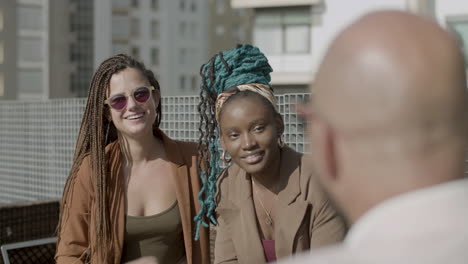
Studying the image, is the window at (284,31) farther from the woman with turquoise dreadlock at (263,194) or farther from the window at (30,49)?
the window at (30,49)

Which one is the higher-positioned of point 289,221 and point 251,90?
point 251,90

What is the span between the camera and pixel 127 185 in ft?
10.8

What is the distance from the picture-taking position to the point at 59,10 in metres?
61.5

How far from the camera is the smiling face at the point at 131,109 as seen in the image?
3.22 m

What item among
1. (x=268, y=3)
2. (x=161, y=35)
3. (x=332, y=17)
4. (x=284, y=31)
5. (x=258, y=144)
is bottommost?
(x=258, y=144)

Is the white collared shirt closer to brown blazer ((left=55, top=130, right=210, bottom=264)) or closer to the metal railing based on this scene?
brown blazer ((left=55, top=130, right=210, bottom=264))

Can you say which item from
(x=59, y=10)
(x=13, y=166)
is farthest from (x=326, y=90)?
(x=59, y=10)

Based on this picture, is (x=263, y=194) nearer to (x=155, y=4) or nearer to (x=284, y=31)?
(x=284, y=31)

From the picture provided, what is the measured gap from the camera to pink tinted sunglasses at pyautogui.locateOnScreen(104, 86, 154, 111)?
3256mm

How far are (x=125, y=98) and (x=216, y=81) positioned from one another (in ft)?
1.78

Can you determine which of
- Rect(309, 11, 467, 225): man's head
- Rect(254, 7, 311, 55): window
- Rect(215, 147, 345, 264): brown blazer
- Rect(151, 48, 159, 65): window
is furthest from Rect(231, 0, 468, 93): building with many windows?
Rect(151, 48, 159, 65): window

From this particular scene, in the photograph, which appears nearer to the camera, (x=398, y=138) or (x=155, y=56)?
(x=398, y=138)

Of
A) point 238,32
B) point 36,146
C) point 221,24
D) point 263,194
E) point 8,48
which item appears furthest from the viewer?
point 238,32

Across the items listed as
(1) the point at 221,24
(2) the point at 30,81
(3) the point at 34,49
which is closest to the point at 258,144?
(2) the point at 30,81
